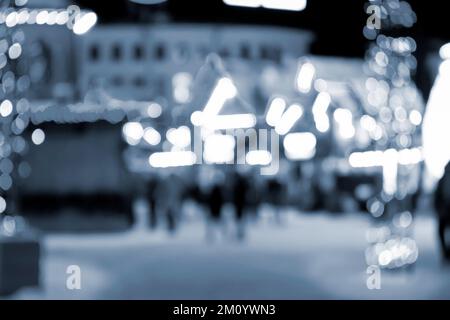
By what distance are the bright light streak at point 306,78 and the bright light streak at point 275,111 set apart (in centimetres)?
67

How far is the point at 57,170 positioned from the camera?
20.7 m

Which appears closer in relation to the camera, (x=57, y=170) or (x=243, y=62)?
(x=57, y=170)

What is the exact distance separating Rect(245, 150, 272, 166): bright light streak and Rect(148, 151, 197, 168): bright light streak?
92.2 inches

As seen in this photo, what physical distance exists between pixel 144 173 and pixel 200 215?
11.4 feet

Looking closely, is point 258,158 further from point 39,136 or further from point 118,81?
point 39,136

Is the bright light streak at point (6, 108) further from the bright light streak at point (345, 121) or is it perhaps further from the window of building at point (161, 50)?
the window of building at point (161, 50)

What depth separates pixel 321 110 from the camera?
2519 centimetres

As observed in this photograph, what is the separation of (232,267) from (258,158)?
1348 cm

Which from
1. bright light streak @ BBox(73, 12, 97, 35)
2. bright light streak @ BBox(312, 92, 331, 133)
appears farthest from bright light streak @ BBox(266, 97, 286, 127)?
bright light streak @ BBox(73, 12, 97, 35)

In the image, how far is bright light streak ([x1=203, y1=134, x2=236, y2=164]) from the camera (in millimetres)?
25050

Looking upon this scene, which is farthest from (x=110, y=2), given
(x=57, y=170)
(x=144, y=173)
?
(x=144, y=173)

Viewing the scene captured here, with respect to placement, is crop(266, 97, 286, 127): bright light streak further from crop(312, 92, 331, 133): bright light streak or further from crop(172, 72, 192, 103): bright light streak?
crop(172, 72, 192, 103): bright light streak

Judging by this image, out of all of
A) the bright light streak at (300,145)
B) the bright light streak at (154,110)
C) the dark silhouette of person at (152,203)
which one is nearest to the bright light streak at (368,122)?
the bright light streak at (300,145)
